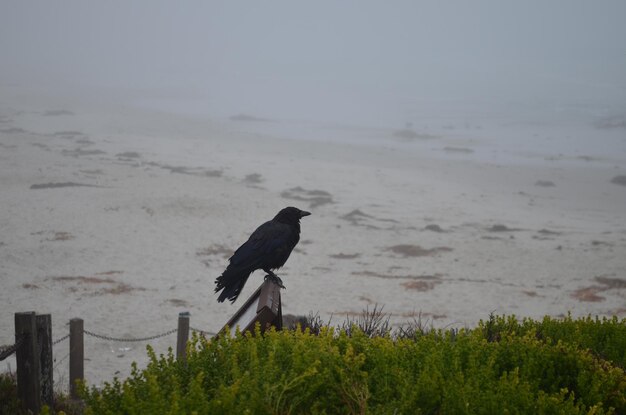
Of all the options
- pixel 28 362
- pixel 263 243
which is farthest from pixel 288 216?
pixel 28 362

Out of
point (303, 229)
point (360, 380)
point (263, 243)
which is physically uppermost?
point (263, 243)

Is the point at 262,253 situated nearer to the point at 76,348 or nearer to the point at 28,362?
the point at 28,362

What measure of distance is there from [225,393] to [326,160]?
3816 centimetres

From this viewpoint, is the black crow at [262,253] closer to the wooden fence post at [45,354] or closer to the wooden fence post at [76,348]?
the wooden fence post at [45,354]

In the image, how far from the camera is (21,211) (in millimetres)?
21938

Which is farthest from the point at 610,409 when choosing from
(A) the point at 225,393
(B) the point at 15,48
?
(B) the point at 15,48

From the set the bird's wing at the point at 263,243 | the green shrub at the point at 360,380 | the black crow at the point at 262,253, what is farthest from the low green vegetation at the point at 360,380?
the bird's wing at the point at 263,243

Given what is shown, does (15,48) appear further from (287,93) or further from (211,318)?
(211,318)

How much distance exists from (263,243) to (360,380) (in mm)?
3209

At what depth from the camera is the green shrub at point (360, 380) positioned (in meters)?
3.03

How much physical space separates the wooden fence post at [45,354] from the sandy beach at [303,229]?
3147 millimetres

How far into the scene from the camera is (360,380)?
3.51 metres

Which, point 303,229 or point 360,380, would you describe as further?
point 303,229

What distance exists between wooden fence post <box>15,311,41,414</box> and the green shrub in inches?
121
